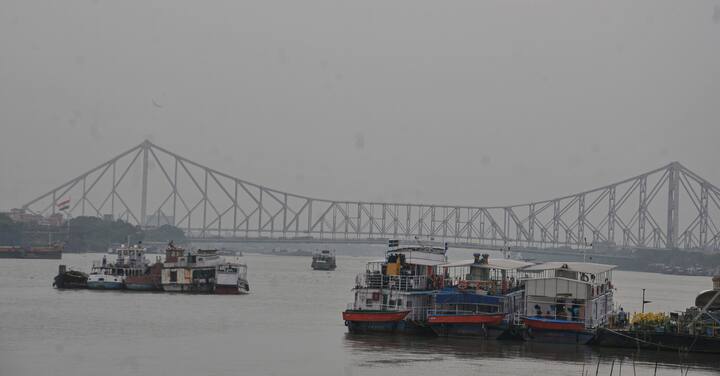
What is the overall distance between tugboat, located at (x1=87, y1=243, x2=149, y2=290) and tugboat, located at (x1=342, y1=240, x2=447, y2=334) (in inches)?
1110

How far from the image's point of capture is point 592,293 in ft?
159

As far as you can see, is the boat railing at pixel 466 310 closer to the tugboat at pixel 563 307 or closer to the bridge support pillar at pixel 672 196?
the tugboat at pixel 563 307

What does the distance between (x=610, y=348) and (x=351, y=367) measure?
12.0 m

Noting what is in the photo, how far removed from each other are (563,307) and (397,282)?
6993 mm

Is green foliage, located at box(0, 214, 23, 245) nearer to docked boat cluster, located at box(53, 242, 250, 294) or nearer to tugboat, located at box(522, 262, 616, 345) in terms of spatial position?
docked boat cluster, located at box(53, 242, 250, 294)

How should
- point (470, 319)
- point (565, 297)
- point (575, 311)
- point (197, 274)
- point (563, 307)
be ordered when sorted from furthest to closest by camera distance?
point (197, 274) → point (563, 307) → point (575, 311) → point (565, 297) → point (470, 319)

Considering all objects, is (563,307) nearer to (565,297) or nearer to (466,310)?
(565,297)

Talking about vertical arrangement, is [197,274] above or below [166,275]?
above

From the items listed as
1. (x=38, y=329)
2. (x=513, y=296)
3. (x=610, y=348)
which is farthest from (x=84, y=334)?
(x=610, y=348)

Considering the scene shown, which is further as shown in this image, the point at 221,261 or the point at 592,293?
the point at 221,261

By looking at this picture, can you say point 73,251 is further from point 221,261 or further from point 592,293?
point 592,293

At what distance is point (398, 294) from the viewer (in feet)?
164

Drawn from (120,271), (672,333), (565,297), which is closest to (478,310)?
(565,297)

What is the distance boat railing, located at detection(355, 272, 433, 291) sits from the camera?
50.2m
